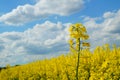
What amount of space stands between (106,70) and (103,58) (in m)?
2.37

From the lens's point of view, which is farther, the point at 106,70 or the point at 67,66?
the point at 67,66

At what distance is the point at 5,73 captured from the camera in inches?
1049

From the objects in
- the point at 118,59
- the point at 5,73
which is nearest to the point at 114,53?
the point at 118,59

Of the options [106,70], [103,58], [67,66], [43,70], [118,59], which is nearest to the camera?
[106,70]

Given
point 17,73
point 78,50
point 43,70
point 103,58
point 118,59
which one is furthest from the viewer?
point 17,73

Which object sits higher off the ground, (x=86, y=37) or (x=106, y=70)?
(x=86, y=37)

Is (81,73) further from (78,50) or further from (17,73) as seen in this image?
(17,73)

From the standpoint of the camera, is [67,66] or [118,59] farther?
[67,66]

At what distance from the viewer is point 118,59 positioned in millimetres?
13711

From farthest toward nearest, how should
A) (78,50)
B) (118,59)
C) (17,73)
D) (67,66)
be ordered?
1. (17,73)
2. (67,66)
3. (118,59)
4. (78,50)

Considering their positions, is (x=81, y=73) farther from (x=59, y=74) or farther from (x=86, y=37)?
(x=86, y=37)

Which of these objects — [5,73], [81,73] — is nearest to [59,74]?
[81,73]

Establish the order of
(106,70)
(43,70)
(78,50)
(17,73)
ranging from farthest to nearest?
(17,73) → (43,70) → (106,70) → (78,50)

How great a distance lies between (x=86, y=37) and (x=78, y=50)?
620 millimetres
